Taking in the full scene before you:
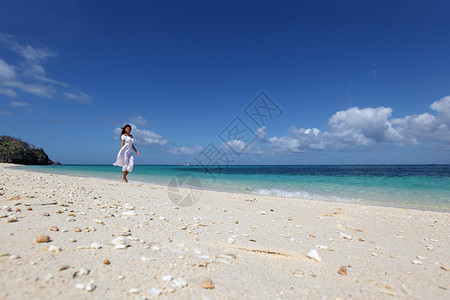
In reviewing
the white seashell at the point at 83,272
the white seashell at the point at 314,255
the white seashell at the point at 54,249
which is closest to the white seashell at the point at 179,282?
the white seashell at the point at 83,272

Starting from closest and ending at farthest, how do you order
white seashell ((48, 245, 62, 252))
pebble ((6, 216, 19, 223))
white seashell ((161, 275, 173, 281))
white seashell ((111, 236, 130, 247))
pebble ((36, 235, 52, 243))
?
white seashell ((161, 275, 173, 281))
white seashell ((48, 245, 62, 252))
pebble ((36, 235, 52, 243))
white seashell ((111, 236, 130, 247))
pebble ((6, 216, 19, 223))

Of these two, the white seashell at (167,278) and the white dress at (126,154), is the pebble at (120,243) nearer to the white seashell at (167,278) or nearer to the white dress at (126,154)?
the white seashell at (167,278)

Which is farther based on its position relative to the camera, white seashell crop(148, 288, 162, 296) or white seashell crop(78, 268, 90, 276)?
white seashell crop(78, 268, 90, 276)

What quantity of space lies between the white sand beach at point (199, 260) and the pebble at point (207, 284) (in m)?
0.01

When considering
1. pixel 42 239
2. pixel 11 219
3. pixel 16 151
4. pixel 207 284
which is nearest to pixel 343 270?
pixel 207 284

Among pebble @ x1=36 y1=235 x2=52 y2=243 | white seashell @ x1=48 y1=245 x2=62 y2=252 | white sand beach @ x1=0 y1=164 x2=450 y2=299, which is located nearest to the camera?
white sand beach @ x1=0 y1=164 x2=450 y2=299

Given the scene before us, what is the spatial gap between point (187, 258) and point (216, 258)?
346 millimetres

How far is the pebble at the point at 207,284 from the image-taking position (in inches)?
71.7

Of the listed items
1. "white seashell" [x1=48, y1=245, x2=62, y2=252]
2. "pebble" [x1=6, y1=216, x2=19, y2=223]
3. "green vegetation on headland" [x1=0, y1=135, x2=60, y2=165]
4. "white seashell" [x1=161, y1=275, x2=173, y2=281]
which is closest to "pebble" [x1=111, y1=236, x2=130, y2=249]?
"white seashell" [x1=48, y1=245, x2=62, y2=252]

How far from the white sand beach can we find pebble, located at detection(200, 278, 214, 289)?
11mm

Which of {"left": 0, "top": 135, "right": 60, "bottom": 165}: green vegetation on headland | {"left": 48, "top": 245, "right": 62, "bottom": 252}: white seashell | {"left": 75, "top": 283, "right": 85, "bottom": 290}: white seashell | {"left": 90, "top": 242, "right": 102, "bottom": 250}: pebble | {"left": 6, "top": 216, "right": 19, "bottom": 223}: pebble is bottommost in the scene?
{"left": 75, "top": 283, "right": 85, "bottom": 290}: white seashell

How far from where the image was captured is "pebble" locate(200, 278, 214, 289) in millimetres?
1822

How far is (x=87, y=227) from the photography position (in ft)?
10.2

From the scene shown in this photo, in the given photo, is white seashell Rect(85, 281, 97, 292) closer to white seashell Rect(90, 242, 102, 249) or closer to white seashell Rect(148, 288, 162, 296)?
white seashell Rect(148, 288, 162, 296)
